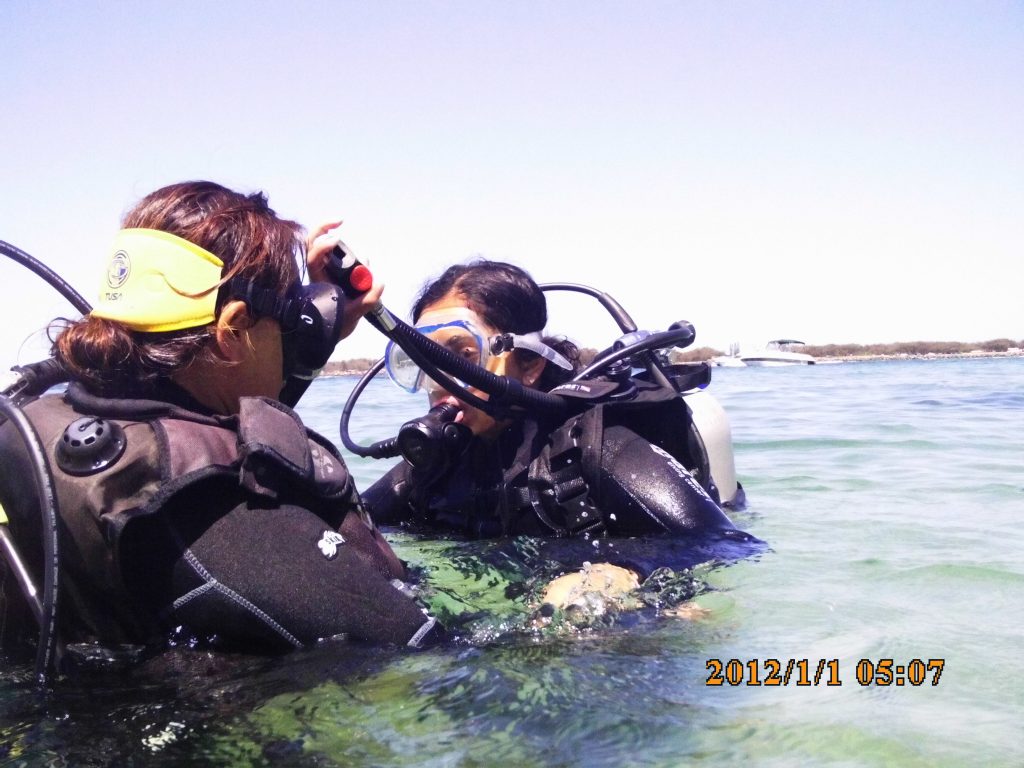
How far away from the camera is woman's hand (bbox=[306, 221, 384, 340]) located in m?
2.22

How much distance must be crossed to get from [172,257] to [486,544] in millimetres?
1781

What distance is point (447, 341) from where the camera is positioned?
327 centimetres

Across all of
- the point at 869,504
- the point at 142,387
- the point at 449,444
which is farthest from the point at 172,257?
the point at 869,504

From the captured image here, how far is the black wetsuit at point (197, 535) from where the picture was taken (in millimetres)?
1576

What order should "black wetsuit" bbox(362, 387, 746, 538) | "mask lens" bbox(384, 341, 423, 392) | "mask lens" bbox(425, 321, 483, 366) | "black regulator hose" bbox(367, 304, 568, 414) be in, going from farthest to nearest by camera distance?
"mask lens" bbox(384, 341, 423, 392)
"mask lens" bbox(425, 321, 483, 366)
"black wetsuit" bbox(362, 387, 746, 538)
"black regulator hose" bbox(367, 304, 568, 414)

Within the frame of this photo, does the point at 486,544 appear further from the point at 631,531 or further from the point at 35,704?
the point at 35,704

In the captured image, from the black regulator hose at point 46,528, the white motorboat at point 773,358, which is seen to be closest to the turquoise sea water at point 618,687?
the black regulator hose at point 46,528

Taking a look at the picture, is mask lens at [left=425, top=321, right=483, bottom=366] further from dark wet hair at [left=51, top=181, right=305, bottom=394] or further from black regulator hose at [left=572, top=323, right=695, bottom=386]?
dark wet hair at [left=51, top=181, right=305, bottom=394]

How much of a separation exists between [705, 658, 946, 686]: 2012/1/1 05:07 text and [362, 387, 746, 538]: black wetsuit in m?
0.66

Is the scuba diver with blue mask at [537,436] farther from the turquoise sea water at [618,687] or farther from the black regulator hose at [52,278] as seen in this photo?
the black regulator hose at [52,278]

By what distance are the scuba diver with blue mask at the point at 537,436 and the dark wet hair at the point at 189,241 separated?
0.74m

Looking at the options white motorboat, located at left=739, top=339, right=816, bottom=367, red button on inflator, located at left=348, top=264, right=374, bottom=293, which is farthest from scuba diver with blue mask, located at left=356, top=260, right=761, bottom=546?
white motorboat, located at left=739, top=339, right=816, bottom=367

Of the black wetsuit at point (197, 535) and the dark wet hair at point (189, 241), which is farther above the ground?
the dark wet hair at point (189, 241)

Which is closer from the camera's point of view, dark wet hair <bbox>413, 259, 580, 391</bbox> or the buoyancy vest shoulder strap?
the buoyancy vest shoulder strap
